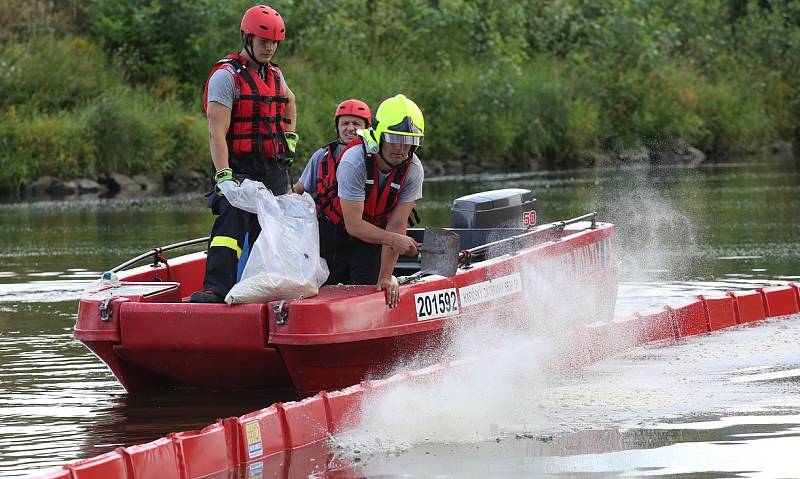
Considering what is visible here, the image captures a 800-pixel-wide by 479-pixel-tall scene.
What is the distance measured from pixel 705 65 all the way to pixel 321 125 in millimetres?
14408

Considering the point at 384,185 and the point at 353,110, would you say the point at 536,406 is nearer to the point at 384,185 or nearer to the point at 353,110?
the point at 384,185

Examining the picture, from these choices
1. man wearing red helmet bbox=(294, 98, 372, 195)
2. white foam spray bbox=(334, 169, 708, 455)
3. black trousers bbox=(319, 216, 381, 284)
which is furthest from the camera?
man wearing red helmet bbox=(294, 98, 372, 195)

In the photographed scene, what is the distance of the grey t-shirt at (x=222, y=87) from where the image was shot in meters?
8.98

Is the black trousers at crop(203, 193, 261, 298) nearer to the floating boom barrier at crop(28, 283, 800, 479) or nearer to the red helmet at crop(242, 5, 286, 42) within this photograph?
the red helmet at crop(242, 5, 286, 42)

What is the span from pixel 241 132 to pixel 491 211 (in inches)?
94.7

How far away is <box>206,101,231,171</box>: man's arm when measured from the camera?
8906mm

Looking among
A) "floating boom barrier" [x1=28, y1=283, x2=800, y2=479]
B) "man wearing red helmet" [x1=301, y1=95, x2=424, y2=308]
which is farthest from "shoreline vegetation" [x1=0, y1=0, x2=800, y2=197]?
"floating boom barrier" [x1=28, y1=283, x2=800, y2=479]

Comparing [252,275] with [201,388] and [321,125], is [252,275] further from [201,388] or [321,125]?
[321,125]

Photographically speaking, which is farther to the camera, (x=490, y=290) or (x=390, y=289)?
(x=490, y=290)

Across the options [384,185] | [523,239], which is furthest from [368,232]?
[523,239]

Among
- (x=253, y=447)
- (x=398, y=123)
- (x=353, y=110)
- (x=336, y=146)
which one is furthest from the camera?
(x=353, y=110)

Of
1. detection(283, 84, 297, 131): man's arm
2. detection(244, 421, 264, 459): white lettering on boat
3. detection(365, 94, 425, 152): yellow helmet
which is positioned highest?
detection(283, 84, 297, 131): man's arm

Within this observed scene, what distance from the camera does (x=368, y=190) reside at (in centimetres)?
900

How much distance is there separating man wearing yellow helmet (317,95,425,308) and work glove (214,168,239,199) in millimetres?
600
